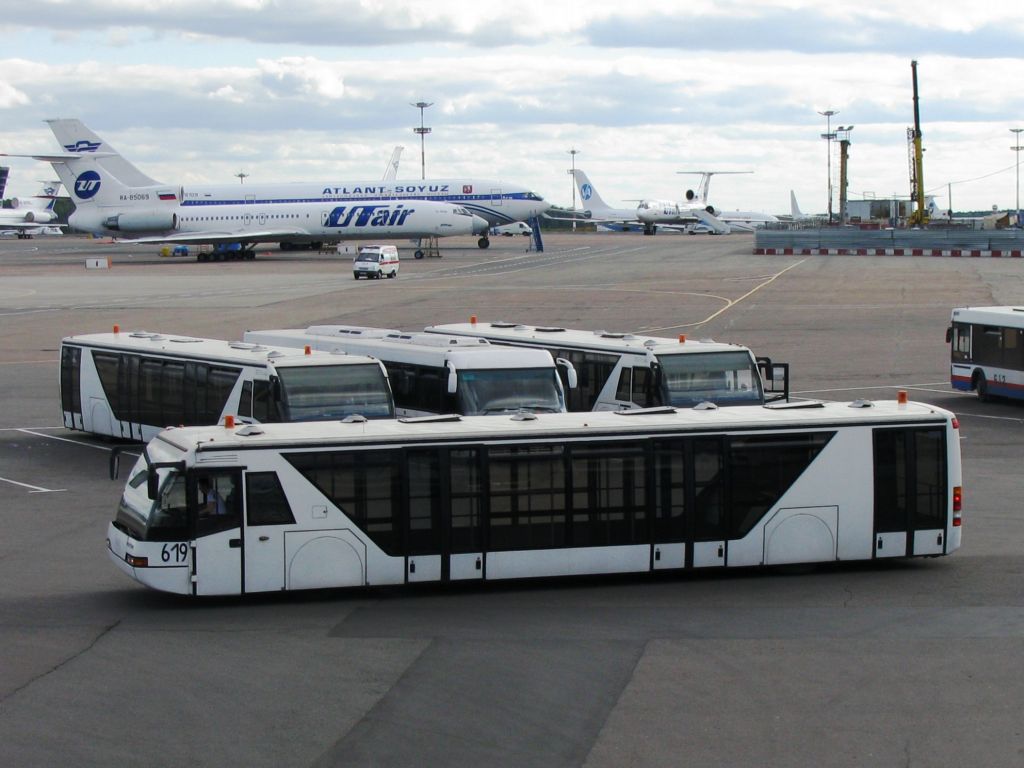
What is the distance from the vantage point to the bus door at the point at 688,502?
16.8 m

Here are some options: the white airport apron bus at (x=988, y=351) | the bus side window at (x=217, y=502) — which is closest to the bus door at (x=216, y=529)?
the bus side window at (x=217, y=502)

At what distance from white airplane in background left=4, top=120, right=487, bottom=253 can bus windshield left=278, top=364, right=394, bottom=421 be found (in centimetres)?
8169

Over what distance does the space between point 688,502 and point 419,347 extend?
35.1ft

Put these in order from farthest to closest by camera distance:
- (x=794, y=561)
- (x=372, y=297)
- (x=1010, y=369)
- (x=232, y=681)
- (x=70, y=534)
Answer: (x=372, y=297)
(x=1010, y=369)
(x=70, y=534)
(x=794, y=561)
(x=232, y=681)

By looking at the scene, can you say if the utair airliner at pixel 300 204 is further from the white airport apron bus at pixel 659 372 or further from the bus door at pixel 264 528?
the bus door at pixel 264 528

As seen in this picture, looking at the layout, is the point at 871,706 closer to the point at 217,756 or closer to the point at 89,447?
the point at 217,756

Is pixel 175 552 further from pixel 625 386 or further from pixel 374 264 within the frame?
pixel 374 264

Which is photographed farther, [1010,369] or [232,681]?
[1010,369]

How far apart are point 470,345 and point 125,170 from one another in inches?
3676

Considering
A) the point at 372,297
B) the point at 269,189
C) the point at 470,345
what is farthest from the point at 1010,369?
the point at 269,189

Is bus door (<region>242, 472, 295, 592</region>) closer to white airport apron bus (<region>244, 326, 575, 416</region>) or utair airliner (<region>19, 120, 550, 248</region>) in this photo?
white airport apron bus (<region>244, 326, 575, 416</region>)

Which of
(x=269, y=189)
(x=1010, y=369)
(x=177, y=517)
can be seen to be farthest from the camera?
(x=269, y=189)

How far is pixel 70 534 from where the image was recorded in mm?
20438

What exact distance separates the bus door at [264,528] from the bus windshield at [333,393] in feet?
25.8
